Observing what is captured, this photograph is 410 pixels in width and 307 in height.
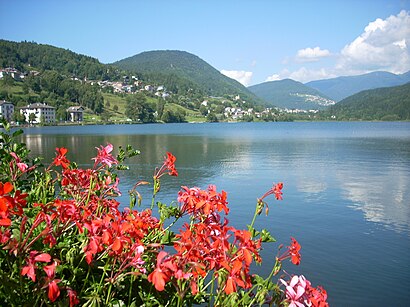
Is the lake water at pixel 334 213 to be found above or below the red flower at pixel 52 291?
below

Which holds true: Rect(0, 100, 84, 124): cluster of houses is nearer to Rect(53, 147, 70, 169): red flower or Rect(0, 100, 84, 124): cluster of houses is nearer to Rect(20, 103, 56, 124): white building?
Rect(20, 103, 56, 124): white building

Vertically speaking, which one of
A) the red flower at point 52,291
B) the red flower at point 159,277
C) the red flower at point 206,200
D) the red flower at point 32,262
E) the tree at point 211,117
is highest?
Result: the red flower at point 206,200

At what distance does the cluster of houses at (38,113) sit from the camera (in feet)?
405

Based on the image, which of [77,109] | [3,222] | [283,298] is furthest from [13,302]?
[77,109]

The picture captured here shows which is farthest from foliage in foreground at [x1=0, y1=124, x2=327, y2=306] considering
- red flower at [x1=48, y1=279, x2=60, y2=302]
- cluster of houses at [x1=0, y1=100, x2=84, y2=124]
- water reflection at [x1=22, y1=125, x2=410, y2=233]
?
cluster of houses at [x1=0, y1=100, x2=84, y2=124]

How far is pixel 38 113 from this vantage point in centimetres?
13050

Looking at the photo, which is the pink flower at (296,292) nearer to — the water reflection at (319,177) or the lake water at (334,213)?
the lake water at (334,213)

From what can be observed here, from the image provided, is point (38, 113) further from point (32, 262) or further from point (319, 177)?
point (32, 262)

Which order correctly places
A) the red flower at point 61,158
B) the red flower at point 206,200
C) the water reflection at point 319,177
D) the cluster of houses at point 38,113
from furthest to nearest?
the cluster of houses at point 38,113 → the water reflection at point 319,177 → the red flower at point 61,158 → the red flower at point 206,200

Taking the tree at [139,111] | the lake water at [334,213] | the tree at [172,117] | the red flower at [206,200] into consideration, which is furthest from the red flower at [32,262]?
the tree at [172,117]

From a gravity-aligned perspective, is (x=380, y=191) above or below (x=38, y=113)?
below

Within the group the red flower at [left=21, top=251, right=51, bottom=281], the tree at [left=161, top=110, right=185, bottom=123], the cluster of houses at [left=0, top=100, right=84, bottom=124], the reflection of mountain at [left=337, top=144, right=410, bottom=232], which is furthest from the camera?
the tree at [left=161, top=110, right=185, bottom=123]

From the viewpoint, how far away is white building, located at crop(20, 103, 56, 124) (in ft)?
409

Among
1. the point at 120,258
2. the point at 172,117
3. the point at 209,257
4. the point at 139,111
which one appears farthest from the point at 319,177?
the point at 172,117
